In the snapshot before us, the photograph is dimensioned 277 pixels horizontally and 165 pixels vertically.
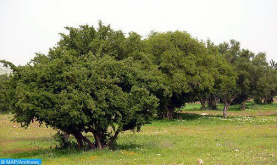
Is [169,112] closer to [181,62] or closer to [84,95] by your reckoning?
[181,62]

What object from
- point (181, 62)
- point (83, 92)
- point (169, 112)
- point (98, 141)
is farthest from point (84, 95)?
point (169, 112)

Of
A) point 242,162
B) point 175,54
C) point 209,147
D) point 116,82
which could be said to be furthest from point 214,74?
point 242,162

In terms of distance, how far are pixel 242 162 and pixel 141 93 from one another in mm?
7963

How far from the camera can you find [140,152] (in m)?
21.5

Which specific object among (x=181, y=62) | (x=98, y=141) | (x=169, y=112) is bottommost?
(x=98, y=141)

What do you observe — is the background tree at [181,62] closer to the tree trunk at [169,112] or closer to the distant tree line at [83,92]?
the tree trunk at [169,112]

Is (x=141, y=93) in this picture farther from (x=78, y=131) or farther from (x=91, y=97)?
(x=78, y=131)

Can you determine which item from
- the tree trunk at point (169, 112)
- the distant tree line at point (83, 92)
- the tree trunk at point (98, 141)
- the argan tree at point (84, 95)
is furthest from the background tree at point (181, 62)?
the tree trunk at point (98, 141)

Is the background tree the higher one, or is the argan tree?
the background tree

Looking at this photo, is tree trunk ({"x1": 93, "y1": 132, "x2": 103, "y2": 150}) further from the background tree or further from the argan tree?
the background tree

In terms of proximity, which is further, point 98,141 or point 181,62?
point 181,62

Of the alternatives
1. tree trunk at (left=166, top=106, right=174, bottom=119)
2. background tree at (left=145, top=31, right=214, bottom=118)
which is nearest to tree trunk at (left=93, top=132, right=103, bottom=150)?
background tree at (left=145, top=31, right=214, bottom=118)

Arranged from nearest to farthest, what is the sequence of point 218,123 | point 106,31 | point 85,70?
point 85,70, point 106,31, point 218,123

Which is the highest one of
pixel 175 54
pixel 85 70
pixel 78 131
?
pixel 175 54
